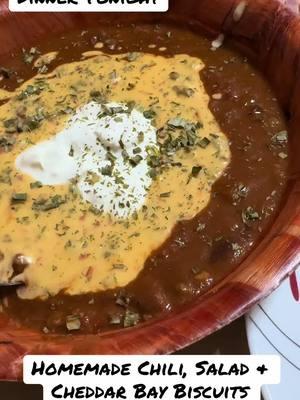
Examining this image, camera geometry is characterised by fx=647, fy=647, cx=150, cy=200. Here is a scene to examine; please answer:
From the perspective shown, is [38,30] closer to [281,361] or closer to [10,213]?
[10,213]

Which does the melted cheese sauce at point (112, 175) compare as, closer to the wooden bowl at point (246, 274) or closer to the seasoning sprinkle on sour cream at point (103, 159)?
the seasoning sprinkle on sour cream at point (103, 159)

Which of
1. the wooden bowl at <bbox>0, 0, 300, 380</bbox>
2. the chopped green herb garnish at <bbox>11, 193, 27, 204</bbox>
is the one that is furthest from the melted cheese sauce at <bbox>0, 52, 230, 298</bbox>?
the wooden bowl at <bbox>0, 0, 300, 380</bbox>

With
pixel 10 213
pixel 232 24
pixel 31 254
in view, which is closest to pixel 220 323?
pixel 31 254
